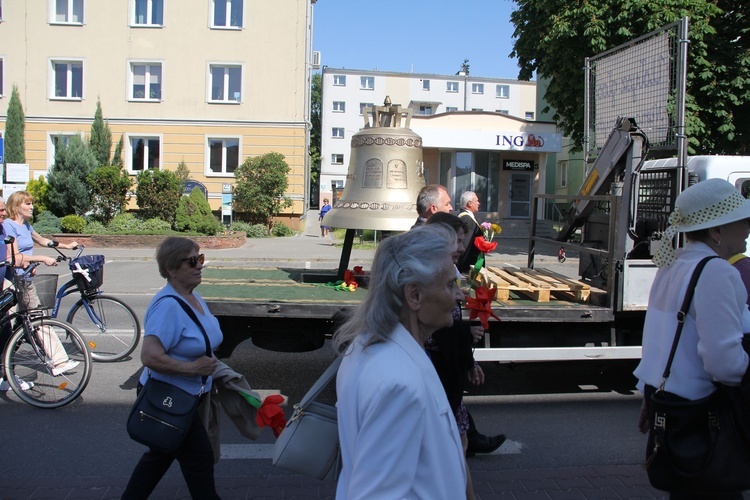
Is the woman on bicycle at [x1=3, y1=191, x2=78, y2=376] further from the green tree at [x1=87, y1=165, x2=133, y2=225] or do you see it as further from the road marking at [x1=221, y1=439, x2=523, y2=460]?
the green tree at [x1=87, y1=165, x2=133, y2=225]

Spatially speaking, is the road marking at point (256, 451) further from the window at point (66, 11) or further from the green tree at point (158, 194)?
the window at point (66, 11)

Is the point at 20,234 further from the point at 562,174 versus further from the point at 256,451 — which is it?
the point at 562,174

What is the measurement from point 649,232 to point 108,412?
5166 mm

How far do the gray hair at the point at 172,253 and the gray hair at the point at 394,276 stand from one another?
1.65m

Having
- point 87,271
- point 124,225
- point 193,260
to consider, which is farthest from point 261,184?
point 193,260

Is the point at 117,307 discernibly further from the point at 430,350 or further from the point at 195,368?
the point at 430,350

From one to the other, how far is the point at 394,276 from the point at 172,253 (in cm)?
183

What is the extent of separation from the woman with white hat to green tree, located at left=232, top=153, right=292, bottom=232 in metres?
22.6

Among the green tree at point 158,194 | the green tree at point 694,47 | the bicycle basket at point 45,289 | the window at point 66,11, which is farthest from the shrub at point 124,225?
the bicycle basket at point 45,289

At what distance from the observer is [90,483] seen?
4023 mm

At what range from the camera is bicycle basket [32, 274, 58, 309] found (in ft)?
18.5

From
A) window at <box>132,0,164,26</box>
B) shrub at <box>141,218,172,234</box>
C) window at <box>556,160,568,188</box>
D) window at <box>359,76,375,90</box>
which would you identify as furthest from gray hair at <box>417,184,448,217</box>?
window at <box>359,76,375,90</box>

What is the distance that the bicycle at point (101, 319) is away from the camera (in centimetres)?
686

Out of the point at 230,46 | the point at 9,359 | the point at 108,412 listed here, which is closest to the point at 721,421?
the point at 108,412
